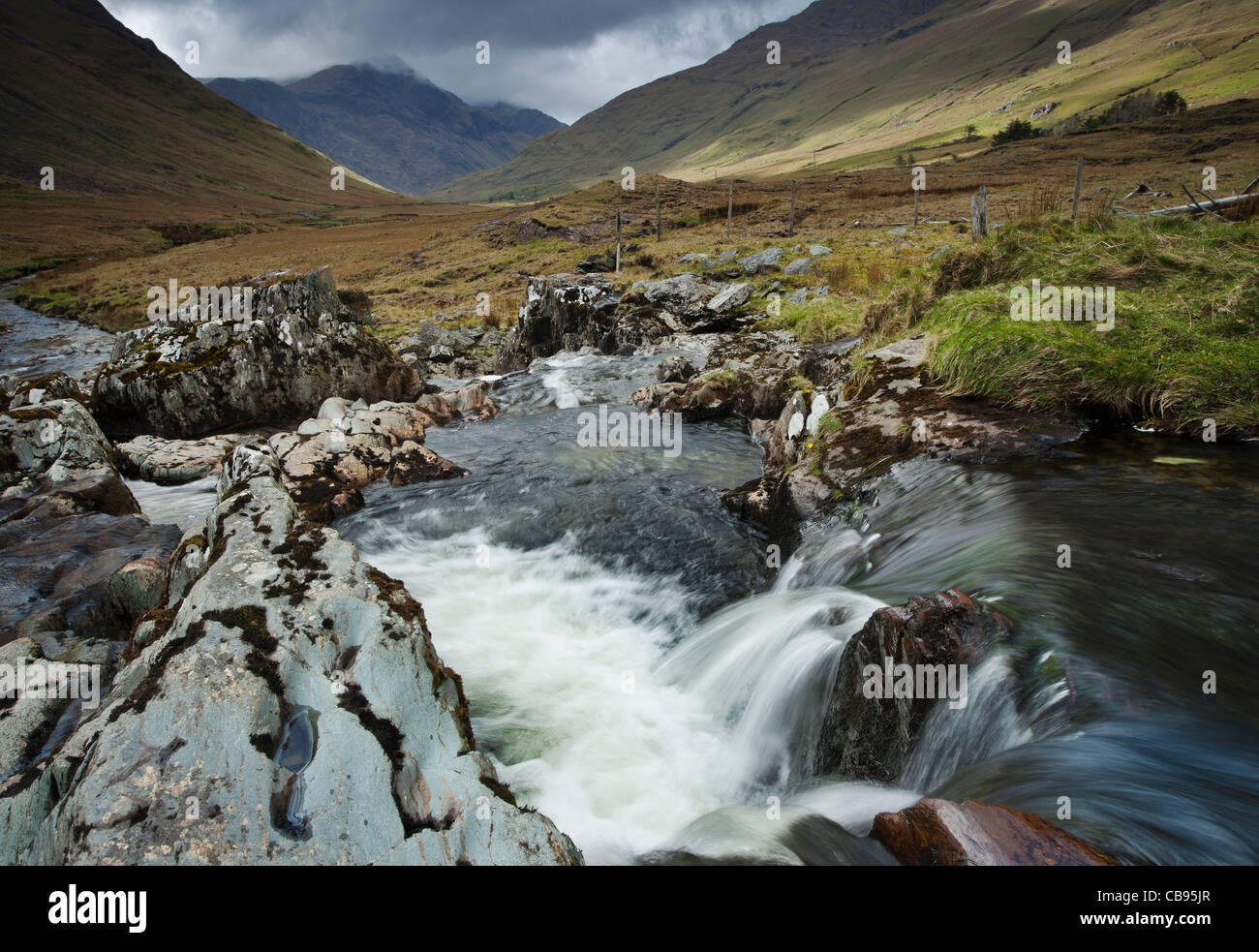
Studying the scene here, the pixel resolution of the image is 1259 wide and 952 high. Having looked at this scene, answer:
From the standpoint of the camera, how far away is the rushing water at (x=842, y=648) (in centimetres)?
346

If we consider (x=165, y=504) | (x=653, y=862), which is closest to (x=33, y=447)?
(x=165, y=504)

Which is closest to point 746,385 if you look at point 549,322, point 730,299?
point 730,299

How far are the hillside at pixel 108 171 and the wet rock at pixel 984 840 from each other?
3165 inches

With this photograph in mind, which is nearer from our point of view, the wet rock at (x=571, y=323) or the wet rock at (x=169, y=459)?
the wet rock at (x=169, y=459)

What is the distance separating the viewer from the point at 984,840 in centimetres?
280

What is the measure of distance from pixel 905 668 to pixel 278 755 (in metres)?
4.08

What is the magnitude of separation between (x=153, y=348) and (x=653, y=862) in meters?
19.1

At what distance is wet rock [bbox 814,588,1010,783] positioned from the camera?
166 inches

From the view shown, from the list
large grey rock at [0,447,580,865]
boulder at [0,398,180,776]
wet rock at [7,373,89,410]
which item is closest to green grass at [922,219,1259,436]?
large grey rock at [0,447,580,865]
